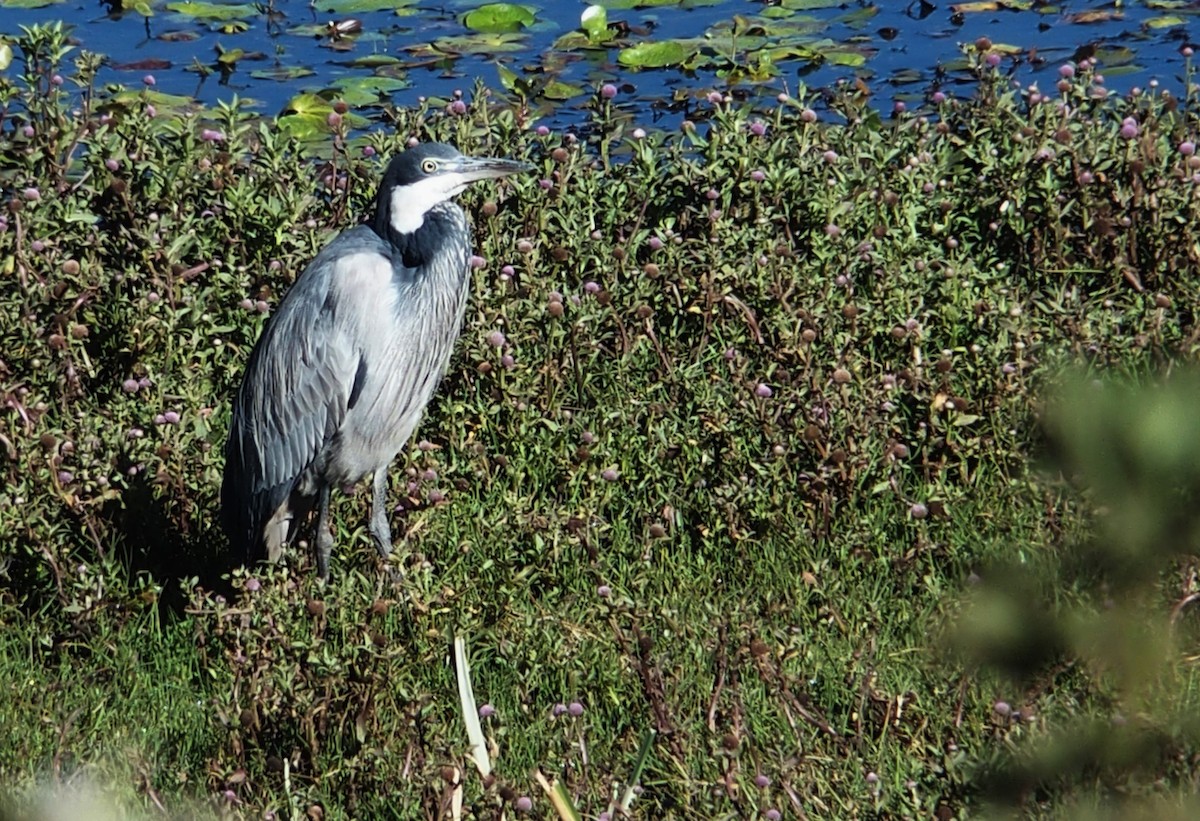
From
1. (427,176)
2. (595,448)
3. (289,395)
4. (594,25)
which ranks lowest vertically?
(595,448)

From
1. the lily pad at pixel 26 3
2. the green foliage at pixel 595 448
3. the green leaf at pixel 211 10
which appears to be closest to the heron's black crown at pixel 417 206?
the green foliage at pixel 595 448

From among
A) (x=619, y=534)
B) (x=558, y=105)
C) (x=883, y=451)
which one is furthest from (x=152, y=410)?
(x=558, y=105)

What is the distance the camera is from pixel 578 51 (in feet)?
27.1

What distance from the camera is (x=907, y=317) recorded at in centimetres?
493

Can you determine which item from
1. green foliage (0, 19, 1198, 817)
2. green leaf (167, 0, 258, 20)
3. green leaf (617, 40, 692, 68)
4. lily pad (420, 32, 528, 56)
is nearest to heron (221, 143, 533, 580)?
green foliage (0, 19, 1198, 817)

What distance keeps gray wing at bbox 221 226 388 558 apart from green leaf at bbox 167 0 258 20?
16.0 ft

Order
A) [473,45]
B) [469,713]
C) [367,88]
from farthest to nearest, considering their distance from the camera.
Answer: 1. [473,45]
2. [367,88]
3. [469,713]

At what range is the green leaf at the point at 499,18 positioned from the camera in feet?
28.1

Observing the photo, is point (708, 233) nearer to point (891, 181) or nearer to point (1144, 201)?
point (891, 181)

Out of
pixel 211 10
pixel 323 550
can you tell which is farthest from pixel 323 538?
pixel 211 10

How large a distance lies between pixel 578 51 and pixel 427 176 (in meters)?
3.98

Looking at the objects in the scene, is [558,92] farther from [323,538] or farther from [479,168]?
[323,538]

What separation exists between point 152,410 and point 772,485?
173 centimetres

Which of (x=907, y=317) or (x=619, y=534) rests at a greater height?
(x=907, y=317)
